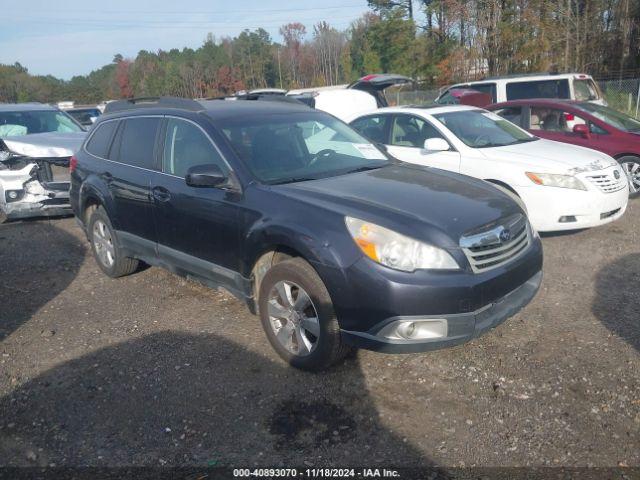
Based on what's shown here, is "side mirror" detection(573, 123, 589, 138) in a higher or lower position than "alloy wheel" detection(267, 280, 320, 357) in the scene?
higher

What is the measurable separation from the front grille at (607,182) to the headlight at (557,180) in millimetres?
206

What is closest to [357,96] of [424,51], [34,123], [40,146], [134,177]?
[34,123]

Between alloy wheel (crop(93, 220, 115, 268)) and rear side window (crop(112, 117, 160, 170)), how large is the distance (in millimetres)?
833

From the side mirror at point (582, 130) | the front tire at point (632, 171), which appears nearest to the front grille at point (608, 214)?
the front tire at point (632, 171)

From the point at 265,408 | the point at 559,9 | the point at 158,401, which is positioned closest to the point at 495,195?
the point at 265,408

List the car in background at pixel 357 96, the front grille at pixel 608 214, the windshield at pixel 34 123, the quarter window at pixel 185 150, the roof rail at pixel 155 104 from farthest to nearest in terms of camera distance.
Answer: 1. the car in background at pixel 357 96
2. the windshield at pixel 34 123
3. the front grille at pixel 608 214
4. the roof rail at pixel 155 104
5. the quarter window at pixel 185 150

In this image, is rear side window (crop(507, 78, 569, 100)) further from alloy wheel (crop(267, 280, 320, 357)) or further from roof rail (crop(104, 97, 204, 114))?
alloy wheel (crop(267, 280, 320, 357))

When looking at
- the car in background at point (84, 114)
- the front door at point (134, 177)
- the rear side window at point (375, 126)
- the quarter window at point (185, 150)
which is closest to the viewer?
the quarter window at point (185, 150)

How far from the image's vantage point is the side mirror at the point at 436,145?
6473mm

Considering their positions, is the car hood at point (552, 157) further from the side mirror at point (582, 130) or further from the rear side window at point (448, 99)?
the rear side window at point (448, 99)

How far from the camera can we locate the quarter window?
420 centimetres

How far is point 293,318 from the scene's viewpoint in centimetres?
367

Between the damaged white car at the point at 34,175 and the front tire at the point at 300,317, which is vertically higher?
the damaged white car at the point at 34,175

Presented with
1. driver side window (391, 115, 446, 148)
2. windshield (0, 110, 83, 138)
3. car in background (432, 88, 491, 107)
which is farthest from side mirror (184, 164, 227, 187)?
car in background (432, 88, 491, 107)
